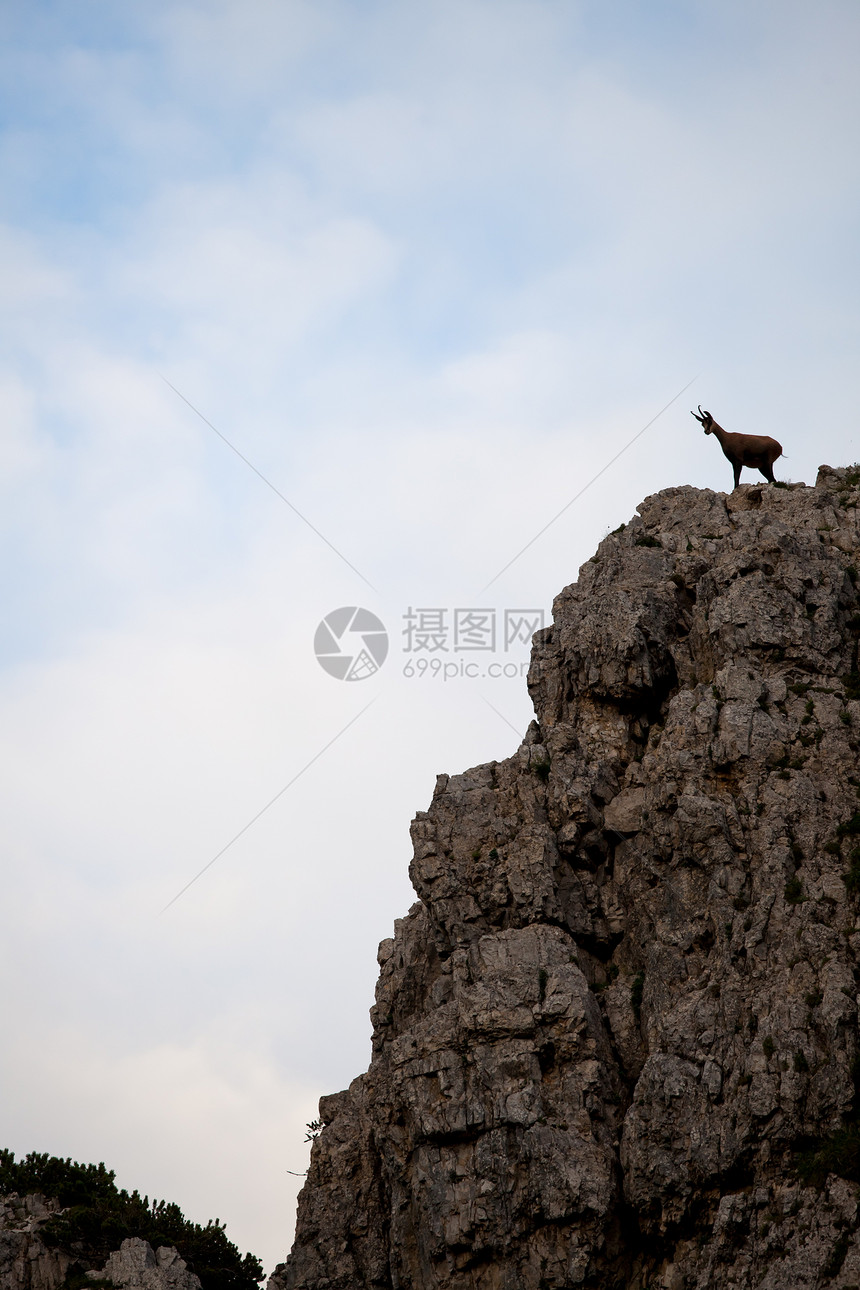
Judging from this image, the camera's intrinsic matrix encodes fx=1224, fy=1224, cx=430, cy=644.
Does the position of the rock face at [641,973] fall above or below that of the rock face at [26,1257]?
above

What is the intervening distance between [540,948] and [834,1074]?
10.2 meters

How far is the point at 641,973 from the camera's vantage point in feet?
134

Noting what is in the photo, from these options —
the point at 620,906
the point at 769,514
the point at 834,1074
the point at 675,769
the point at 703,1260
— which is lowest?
the point at 703,1260

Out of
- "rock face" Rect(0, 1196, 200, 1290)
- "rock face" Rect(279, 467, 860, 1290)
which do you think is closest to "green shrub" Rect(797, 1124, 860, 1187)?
"rock face" Rect(279, 467, 860, 1290)

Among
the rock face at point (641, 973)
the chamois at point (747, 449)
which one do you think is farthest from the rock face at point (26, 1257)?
the chamois at point (747, 449)

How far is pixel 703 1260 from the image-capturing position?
3438 centimetres

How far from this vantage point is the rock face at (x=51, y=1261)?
4688 centimetres

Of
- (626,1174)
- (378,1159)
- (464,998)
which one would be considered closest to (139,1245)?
(378,1159)

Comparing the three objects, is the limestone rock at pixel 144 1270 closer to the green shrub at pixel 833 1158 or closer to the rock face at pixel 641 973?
the rock face at pixel 641 973

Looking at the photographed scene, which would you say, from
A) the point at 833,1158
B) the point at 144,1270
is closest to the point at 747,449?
the point at 833,1158

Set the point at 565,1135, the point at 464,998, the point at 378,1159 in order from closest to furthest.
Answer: the point at 565,1135 < the point at 464,998 < the point at 378,1159

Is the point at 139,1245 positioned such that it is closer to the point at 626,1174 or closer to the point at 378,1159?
the point at 378,1159

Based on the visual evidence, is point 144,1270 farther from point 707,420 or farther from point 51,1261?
point 707,420

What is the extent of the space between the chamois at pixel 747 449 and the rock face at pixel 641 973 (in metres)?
4.96
